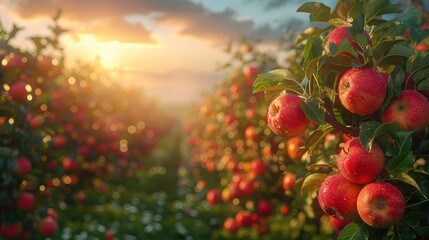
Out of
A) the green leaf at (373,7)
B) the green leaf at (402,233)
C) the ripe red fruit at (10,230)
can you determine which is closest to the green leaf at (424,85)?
the green leaf at (373,7)

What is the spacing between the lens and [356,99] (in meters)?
1.91

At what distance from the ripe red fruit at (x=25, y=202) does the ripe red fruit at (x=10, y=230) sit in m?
0.18

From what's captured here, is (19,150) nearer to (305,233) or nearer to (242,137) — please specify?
(242,137)

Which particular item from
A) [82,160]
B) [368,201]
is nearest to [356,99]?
[368,201]

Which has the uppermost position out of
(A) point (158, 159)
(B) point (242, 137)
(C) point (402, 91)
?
(C) point (402, 91)

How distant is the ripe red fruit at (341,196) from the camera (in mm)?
1905

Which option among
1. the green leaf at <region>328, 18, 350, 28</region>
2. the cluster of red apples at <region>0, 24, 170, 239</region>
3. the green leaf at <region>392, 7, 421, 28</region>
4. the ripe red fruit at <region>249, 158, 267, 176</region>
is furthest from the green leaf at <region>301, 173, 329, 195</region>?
the ripe red fruit at <region>249, 158, 267, 176</region>

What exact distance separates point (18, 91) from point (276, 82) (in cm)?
301

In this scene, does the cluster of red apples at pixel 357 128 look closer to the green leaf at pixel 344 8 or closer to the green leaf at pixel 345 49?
the green leaf at pixel 345 49

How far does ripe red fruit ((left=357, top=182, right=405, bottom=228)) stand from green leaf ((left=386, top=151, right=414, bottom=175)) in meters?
0.07

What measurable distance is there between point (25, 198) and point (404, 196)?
12.1 ft

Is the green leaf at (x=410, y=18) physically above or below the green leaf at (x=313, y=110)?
above

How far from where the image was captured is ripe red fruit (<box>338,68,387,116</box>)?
189cm

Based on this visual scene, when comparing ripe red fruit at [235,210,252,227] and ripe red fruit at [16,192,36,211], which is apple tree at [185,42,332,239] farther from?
ripe red fruit at [16,192,36,211]
